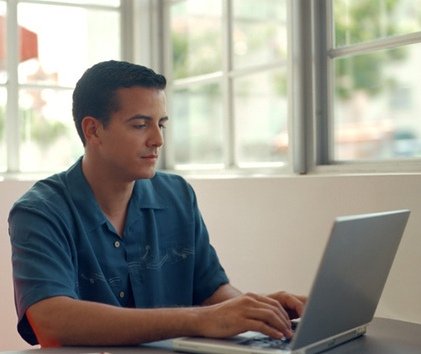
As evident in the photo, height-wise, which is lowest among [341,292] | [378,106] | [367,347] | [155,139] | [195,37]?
[367,347]

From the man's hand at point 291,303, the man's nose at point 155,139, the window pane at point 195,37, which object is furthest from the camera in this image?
the window pane at point 195,37

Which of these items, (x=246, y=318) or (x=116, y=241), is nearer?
(x=246, y=318)

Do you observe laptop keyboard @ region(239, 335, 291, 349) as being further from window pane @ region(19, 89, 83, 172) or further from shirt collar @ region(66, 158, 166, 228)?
window pane @ region(19, 89, 83, 172)

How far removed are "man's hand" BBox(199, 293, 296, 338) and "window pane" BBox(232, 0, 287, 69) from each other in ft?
5.03

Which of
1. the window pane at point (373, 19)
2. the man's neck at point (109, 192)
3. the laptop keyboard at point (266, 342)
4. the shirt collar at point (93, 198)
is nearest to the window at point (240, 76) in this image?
the window pane at point (373, 19)

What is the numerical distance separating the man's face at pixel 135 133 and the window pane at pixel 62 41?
68.5 inches

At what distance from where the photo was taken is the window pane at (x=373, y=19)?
2324 mm

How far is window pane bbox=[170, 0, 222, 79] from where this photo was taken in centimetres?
333

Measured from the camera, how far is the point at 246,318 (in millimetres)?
1438

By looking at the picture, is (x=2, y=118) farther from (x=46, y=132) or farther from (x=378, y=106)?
(x=378, y=106)

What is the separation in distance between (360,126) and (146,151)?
35.6 inches

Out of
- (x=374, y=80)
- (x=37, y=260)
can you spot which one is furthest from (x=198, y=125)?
(x=37, y=260)

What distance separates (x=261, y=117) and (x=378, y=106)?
2.13 feet

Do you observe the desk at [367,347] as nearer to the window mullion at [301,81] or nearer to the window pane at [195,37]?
the window mullion at [301,81]
